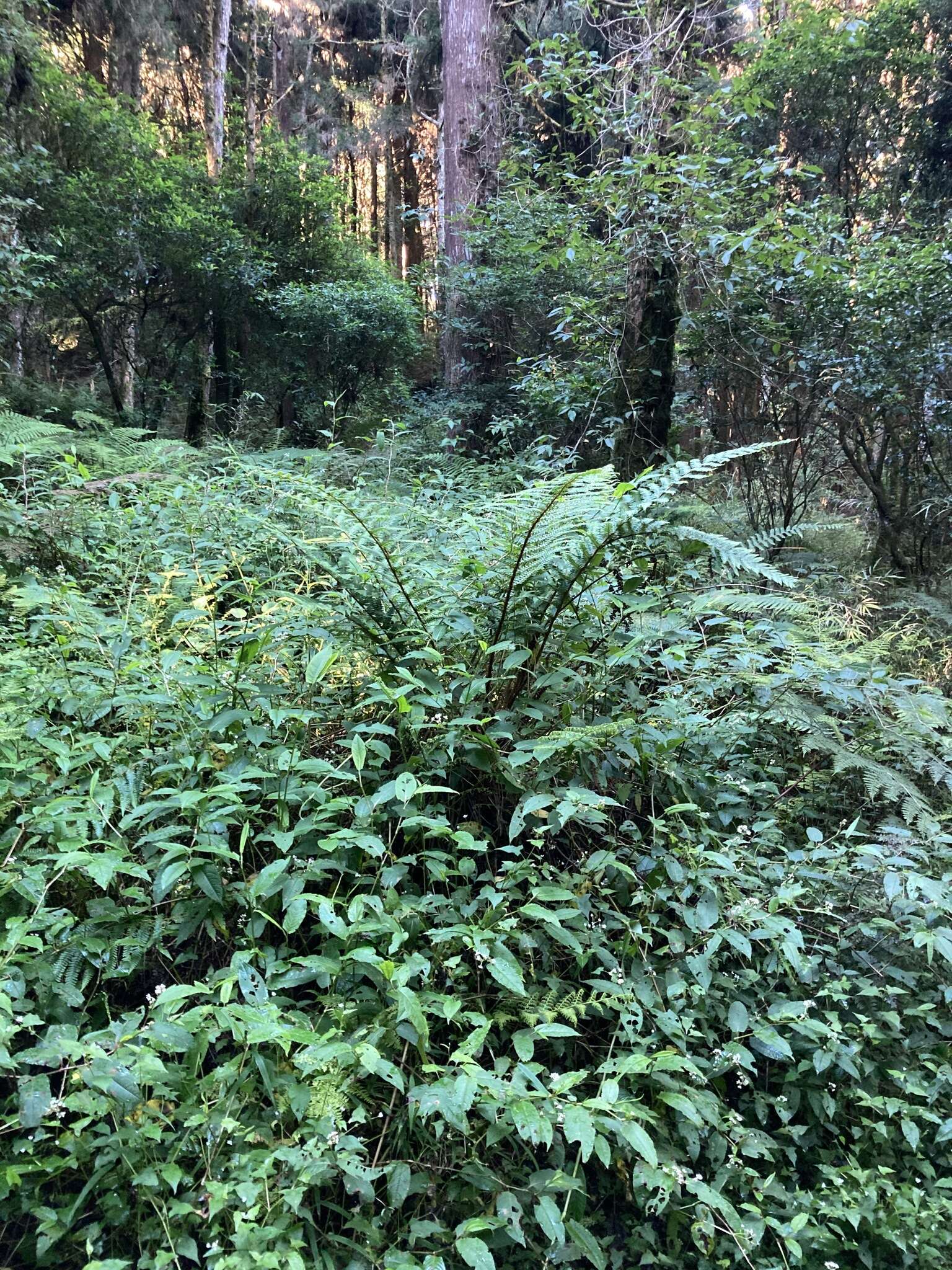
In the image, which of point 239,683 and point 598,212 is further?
point 598,212

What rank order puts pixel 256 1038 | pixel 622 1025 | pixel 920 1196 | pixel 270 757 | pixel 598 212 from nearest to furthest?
pixel 256 1038 < pixel 920 1196 < pixel 622 1025 < pixel 270 757 < pixel 598 212

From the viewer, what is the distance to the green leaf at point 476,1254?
1.30 m

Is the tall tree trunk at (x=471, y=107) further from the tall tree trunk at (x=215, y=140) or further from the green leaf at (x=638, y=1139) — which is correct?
the green leaf at (x=638, y=1139)

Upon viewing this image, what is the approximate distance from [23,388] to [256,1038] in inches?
327

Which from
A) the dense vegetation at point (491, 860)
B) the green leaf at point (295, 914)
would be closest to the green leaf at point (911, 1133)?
the dense vegetation at point (491, 860)

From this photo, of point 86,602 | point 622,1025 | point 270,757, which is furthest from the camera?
point 86,602

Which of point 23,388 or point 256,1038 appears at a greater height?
point 23,388

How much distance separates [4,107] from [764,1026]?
10000 millimetres

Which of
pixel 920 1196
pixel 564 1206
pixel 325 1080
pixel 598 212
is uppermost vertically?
pixel 598 212

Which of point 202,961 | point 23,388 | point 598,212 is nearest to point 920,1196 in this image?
point 202,961

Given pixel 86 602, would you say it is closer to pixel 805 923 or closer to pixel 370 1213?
pixel 370 1213

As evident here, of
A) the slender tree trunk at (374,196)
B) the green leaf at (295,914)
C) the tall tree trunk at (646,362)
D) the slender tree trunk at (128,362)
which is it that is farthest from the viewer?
the slender tree trunk at (374,196)

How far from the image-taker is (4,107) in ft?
24.1

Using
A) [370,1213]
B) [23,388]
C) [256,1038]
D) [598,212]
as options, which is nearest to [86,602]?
[256,1038]
